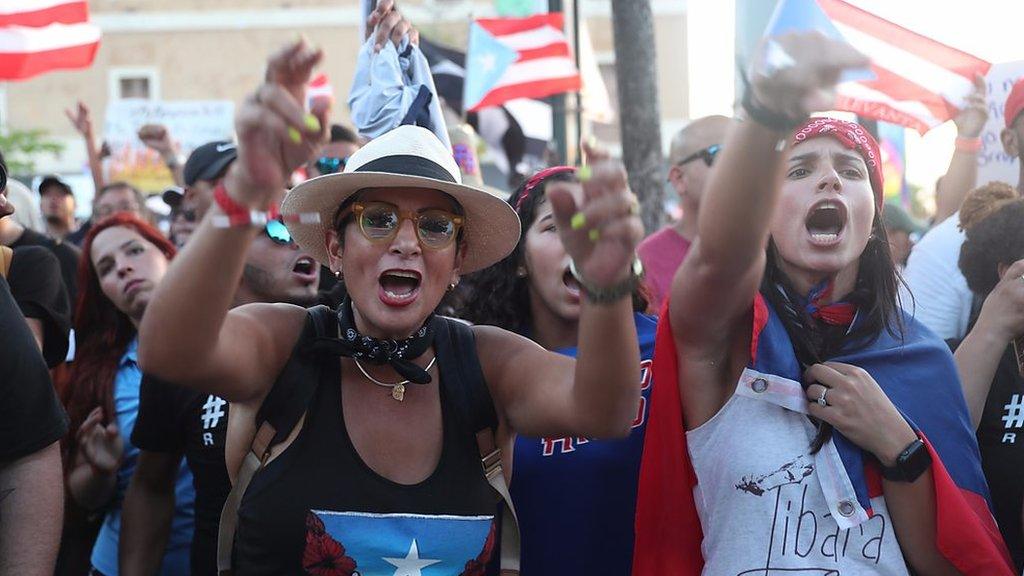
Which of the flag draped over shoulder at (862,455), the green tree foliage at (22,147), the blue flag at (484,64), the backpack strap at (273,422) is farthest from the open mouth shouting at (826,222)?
the green tree foliage at (22,147)

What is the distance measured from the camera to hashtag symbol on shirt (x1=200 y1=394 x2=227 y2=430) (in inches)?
143

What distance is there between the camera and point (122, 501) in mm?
4094

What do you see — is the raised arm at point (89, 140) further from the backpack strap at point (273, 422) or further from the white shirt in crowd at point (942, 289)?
the backpack strap at point (273, 422)

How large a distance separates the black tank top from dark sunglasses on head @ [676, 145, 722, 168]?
2.90 metres

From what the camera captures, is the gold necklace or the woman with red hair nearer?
the gold necklace

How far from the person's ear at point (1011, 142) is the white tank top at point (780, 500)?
2.35 meters

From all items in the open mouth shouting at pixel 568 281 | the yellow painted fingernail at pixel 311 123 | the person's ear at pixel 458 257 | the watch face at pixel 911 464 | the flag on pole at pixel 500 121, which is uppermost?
the yellow painted fingernail at pixel 311 123

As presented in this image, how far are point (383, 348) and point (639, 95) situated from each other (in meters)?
5.65

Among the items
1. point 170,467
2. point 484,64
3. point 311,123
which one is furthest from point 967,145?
point 484,64

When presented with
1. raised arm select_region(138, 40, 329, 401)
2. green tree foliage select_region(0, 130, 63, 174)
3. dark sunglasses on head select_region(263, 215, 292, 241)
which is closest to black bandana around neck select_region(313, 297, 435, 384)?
raised arm select_region(138, 40, 329, 401)

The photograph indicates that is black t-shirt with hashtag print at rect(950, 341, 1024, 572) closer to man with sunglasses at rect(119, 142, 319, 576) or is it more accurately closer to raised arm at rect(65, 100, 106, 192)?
man with sunglasses at rect(119, 142, 319, 576)

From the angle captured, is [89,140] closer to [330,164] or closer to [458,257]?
[330,164]

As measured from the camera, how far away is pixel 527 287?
3.80 metres

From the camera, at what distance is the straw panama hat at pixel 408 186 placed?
8.96ft
